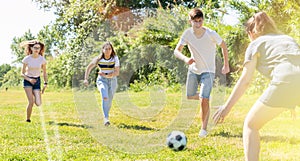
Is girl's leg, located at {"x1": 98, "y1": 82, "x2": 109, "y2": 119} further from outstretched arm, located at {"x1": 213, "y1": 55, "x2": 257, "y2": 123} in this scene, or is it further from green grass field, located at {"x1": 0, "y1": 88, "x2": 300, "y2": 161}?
outstretched arm, located at {"x1": 213, "y1": 55, "x2": 257, "y2": 123}

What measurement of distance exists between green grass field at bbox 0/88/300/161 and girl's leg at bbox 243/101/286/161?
3.14 ft

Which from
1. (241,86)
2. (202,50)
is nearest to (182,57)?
(202,50)

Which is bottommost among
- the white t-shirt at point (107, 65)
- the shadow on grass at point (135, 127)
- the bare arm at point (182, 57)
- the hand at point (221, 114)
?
the shadow on grass at point (135, 127)

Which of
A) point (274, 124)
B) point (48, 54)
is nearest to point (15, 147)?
point (274, 124)

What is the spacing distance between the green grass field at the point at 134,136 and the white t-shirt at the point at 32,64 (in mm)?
748

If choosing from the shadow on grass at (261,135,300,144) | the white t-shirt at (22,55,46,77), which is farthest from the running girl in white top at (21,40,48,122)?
the shadow on grass at (261,135,300,144)

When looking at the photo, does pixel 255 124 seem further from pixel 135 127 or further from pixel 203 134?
pixel 135 127

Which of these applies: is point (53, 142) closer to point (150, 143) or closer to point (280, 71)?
point (150, 143)

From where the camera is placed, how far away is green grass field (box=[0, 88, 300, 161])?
4508 mm

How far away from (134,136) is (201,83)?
102cm

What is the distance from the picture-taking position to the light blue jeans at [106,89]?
648 centimetres

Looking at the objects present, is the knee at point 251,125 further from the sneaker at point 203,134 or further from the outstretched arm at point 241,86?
the sneaker at point 203,134

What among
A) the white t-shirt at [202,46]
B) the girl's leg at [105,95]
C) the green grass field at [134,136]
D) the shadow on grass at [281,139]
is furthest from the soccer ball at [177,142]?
the girl's leg at [105,95]

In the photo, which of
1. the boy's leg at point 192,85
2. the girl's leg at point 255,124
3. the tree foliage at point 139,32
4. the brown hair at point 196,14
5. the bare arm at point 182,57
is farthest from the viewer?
the tree foliage at point 139,32
